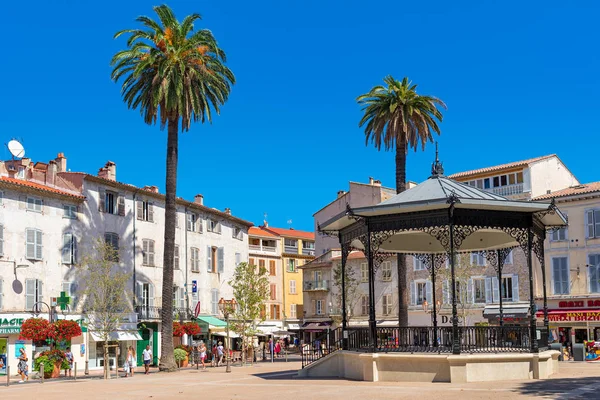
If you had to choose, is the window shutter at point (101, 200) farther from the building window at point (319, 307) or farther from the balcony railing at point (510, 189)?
the building window at point (319, 307)

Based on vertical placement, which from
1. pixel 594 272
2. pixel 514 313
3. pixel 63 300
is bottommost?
pixel 514 313

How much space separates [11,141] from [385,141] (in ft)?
82.0

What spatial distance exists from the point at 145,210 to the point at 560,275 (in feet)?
105

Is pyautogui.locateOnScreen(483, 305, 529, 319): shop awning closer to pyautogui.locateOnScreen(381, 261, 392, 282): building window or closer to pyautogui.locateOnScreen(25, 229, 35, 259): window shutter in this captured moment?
pyautogui.locateOnScreen(381, 261, 392, 282): building window

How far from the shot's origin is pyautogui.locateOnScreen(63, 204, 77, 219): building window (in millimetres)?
53094

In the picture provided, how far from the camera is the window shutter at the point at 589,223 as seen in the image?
60.4m

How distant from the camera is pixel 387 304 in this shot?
3059 inches

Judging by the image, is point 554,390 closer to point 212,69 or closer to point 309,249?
point 212,69

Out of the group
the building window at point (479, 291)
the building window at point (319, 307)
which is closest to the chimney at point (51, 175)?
the building window at point (479, 291)

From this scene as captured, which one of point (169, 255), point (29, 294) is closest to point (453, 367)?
point (169, 255)

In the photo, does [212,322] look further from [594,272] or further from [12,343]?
[594,272]

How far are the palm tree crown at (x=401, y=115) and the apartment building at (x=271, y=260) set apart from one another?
1760 inches

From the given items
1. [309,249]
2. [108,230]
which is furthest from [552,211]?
[309,249]

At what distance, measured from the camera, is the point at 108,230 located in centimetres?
5647
